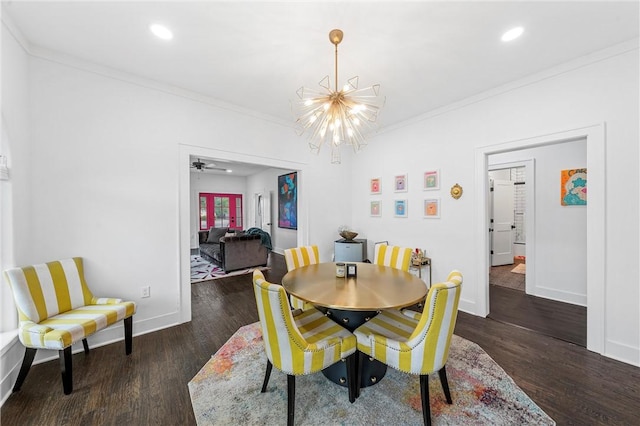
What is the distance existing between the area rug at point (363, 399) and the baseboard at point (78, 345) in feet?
3.47

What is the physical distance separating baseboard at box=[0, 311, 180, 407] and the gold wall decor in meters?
3.83

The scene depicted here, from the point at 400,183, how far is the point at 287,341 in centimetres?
320

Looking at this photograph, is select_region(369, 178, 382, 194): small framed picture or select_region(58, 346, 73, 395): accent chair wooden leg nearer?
select_region(58, 346, 73, 395): accent chair wooden leg

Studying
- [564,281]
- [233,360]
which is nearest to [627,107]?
[564,281]

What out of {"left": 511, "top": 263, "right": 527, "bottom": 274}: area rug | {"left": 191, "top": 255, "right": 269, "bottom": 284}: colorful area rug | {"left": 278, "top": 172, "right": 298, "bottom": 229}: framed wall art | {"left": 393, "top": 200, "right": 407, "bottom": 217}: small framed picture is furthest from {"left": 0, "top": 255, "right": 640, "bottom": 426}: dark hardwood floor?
{"left": 278, "top": 172, "right": 298, "bottom": 229}: framed wall art

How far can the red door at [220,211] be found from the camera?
28.1 ft

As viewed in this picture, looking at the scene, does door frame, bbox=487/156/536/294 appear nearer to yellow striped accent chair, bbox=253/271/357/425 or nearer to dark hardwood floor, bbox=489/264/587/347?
dark hardwood floor, bbox=489/264/587/347

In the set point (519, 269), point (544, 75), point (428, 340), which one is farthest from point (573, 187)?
point (428, 340)

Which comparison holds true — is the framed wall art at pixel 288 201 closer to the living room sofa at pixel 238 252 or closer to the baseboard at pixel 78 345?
the living room sofa at pixel 238 252

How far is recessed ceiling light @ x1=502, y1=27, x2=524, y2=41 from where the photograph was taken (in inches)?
77.4

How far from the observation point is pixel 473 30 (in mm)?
1966

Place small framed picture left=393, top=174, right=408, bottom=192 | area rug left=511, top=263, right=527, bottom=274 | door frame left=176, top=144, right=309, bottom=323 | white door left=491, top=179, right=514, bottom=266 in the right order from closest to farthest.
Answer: door frame left=176, top=144, right=309, bottom=323, small framed picture left=393, top=174, right=408, bottom=192, area rug left=511, top=263, right=527, bottom=274, white door left=491, top=179, right=514, bottom=266

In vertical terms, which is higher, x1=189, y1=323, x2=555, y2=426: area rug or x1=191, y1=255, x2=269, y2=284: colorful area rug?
x1=191, y1=255, x2=269, y2=284: colorful area rug

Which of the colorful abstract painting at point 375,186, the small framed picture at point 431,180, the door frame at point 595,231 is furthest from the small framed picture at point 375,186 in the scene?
the door frame at point 595,231
